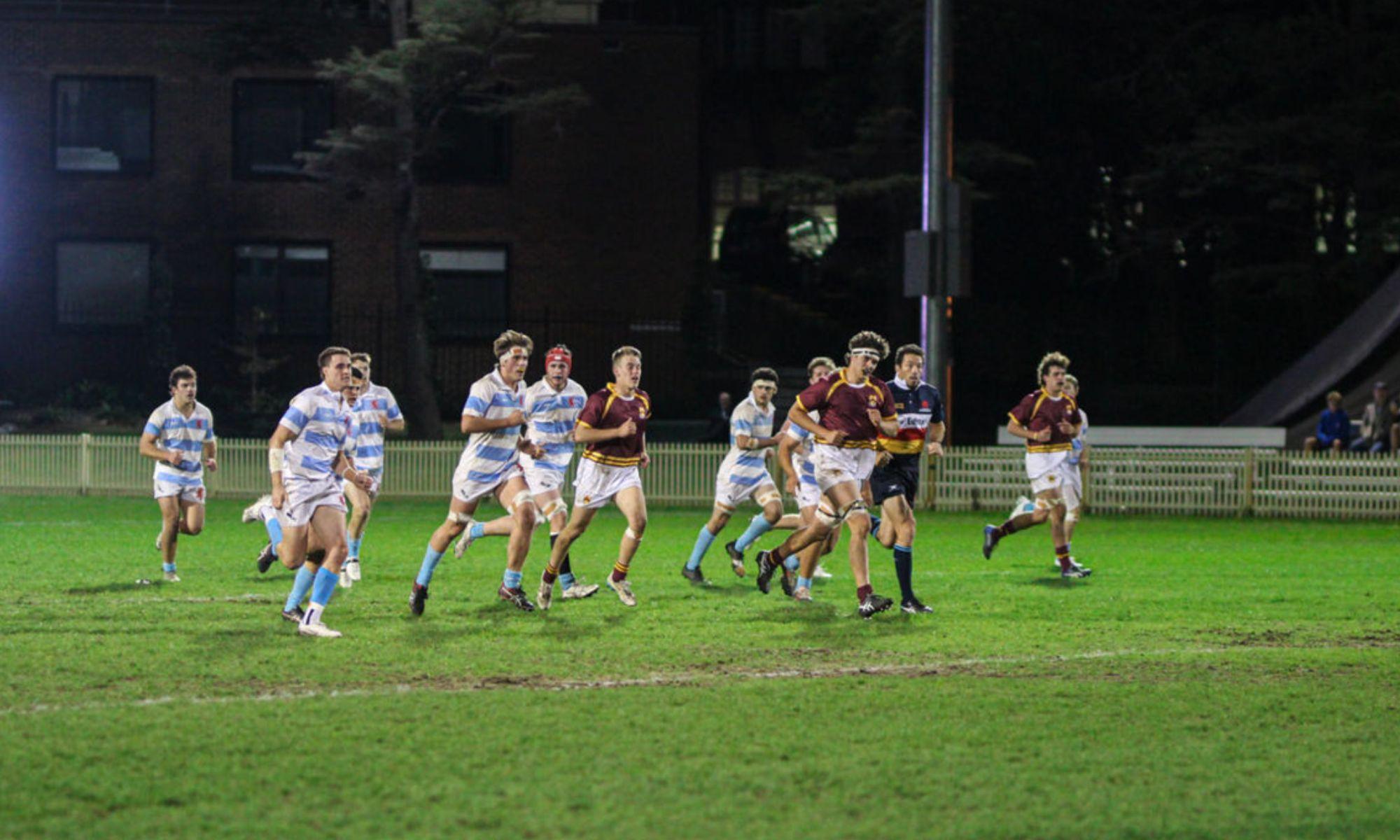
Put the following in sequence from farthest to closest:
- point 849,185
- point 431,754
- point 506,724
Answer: point 849,185
point 506,724
point 431,754

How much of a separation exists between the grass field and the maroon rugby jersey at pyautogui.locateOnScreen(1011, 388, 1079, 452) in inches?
57.3

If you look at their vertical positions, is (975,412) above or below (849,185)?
below

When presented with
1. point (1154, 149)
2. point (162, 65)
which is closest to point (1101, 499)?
point (1154, 149)

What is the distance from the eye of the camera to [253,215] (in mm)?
40625

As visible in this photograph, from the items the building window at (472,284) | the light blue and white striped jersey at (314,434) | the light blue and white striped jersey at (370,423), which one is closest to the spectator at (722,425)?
the building window at (472,284)

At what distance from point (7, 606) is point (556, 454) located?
4456 mm

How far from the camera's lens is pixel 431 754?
27.0 ft

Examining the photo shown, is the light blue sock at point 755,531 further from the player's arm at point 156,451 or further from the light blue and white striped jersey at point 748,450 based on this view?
the player's arm at point 156,451

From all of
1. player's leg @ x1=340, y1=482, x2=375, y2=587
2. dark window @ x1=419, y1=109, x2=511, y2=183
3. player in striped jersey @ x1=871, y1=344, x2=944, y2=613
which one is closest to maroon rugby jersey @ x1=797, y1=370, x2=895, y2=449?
player in striped jersey @ x1=871, y1=344, x2=944, y2=613

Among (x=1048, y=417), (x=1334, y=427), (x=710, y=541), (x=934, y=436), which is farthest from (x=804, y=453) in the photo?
(x=1334, y=427)

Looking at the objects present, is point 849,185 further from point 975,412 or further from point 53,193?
point 53,193

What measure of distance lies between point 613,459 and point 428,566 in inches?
67.2

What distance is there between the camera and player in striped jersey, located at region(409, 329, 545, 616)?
13.6 meters

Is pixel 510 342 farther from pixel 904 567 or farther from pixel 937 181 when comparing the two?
pixel 937 181
